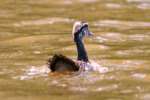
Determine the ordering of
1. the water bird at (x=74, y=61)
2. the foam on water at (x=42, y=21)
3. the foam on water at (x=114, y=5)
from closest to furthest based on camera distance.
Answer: the water bird at (x=74, y=61) → the foam on water at (x=42, y=21) → the foam on water at (x=114, y=5)

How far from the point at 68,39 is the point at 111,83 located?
5.64 meters

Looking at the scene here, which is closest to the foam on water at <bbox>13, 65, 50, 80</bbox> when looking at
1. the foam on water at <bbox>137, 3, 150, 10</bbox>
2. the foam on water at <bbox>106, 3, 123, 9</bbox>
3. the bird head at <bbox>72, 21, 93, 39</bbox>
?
the bird head at <bbox>72, 21, 93, 39</bbox>

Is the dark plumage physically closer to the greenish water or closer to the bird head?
the greenish water

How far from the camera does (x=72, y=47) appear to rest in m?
17.3

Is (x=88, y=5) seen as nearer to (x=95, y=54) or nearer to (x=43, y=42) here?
(x=43, y=42)

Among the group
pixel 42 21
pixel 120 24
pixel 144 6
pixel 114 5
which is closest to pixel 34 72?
pixel 120 24

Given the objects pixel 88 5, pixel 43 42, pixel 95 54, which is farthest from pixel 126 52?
pixel 88 5

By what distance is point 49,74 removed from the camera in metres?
13.6

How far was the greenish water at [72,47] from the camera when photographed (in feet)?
41.8

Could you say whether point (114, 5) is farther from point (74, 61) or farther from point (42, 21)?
point (74, 61)

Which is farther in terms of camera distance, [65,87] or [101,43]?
[101,43]

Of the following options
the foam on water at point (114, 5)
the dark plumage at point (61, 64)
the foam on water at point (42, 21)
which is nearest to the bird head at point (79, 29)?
the dark plumage at point (61, 64)

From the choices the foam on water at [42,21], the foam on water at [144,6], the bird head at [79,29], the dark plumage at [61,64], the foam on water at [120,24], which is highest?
the bird head at [79,29]

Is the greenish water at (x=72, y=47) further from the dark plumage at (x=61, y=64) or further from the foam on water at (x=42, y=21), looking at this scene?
the dark plumage at (x=61, y=64)
